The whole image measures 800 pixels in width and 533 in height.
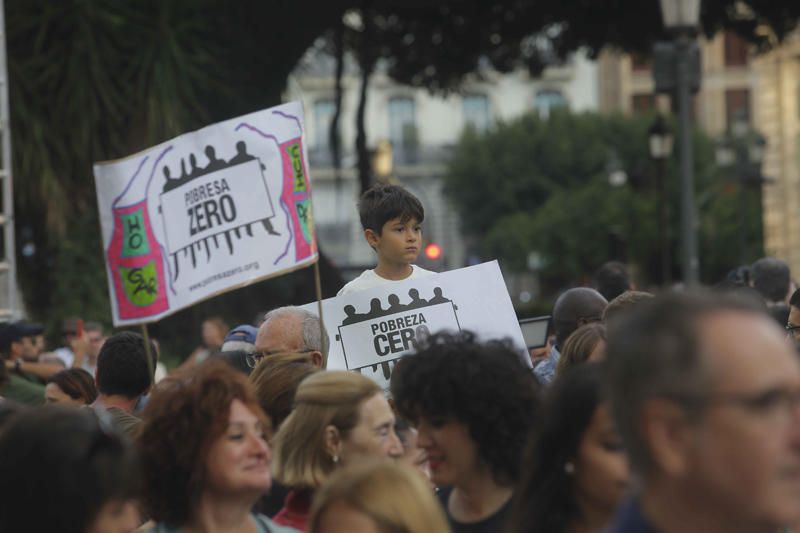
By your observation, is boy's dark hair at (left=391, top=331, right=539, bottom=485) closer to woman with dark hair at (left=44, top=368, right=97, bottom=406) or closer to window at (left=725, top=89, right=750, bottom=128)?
woman with dark hair at (left=44, top=368, right=97, bottom=406)

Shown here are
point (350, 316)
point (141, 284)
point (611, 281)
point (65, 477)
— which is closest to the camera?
point (65, 477)

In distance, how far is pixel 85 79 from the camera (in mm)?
15023

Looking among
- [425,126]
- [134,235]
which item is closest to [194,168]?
[134,235]

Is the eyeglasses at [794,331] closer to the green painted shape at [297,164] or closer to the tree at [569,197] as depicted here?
the green painted shape at [297,164]

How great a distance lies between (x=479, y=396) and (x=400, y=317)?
2573 mm

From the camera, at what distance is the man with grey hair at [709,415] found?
7.70 ft

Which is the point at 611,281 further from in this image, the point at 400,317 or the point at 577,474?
the point at 577,474

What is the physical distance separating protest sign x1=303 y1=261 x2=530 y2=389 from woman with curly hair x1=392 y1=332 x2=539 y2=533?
2.40 metres

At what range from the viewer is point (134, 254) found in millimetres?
6543

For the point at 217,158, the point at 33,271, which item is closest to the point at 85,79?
the point at 33,271

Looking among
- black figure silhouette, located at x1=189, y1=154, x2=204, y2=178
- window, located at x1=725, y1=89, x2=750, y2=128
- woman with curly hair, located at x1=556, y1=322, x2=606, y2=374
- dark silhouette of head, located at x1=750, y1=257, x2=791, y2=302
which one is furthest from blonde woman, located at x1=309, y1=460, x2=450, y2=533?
window, located at x1=725, y1=89, x2=750, y2=128

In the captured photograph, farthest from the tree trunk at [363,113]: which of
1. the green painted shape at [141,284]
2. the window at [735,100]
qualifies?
the window at [735,100]

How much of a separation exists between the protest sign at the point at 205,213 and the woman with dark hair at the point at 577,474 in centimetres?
315

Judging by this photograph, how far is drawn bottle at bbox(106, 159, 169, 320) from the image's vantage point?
6.46 m
